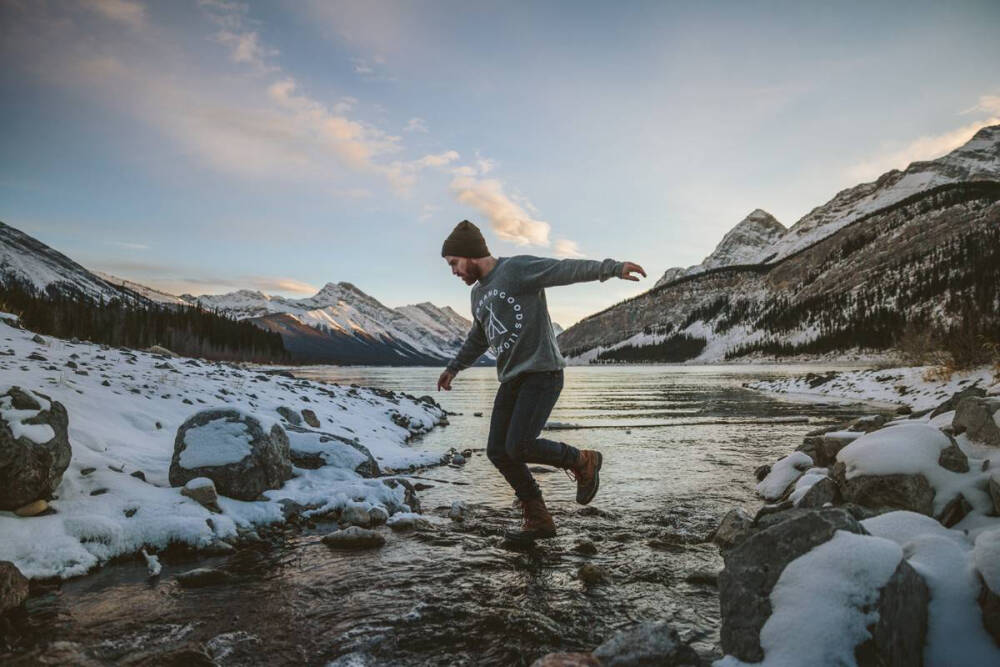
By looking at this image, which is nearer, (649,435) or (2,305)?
(649,435)

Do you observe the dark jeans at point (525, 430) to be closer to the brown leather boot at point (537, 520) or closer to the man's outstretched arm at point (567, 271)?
the brown leather boot at point (537, 520)

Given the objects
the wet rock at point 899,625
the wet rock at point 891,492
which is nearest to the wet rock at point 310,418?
the wet rock at point 891,492

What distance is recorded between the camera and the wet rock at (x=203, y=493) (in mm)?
6117

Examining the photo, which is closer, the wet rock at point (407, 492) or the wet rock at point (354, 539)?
the wet rock at point (354, 539)

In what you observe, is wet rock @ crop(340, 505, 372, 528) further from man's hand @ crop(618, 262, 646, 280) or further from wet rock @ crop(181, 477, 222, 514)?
man's hand @ crop(618, 262, 646, 280)

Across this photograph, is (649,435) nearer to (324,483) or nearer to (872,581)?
(324,483)

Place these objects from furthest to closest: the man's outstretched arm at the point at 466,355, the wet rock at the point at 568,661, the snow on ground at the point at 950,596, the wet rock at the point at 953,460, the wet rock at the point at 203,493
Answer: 1. the man's outstretched arm at the point at 466,355
2. the wet rock at the point at 203,493
3. the wet rock at the point at 953,460
4. the wet rock at the point at 568,661
5. the snow on ground at the point at 950,596

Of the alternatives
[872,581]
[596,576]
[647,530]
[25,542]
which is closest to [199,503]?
[25,542]

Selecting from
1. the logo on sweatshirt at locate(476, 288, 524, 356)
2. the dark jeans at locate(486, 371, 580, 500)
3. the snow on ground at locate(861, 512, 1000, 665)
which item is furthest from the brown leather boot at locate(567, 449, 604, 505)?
the snow on ground at locate(861, 512, 1000, 665)

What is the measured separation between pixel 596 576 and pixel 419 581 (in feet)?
5.15

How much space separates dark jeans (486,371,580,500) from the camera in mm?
5387

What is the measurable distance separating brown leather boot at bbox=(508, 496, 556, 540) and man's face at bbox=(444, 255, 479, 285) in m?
2.64

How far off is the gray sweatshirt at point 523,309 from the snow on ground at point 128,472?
314 centimetres

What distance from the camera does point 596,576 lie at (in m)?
4.52
